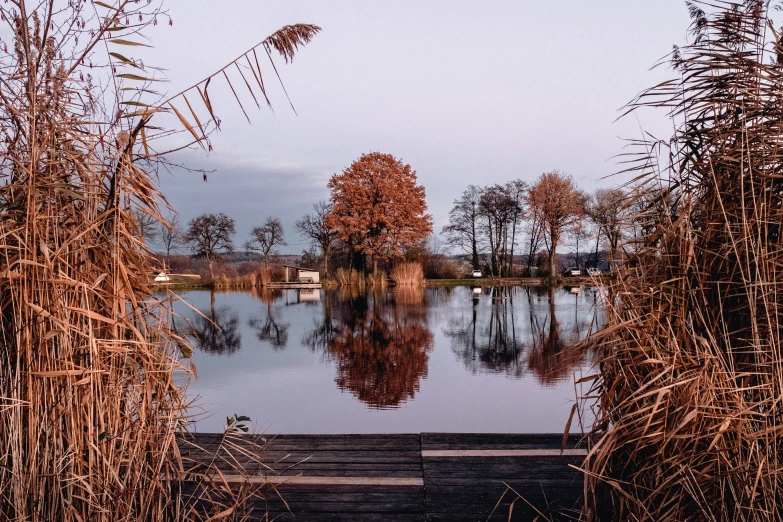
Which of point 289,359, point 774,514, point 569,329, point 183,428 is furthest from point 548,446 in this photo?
point 569,329

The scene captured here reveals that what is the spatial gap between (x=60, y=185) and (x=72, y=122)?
308mm

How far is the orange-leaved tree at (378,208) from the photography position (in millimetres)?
30859

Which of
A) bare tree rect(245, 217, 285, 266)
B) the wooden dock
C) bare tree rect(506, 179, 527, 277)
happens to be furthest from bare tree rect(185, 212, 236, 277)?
the wooden dock

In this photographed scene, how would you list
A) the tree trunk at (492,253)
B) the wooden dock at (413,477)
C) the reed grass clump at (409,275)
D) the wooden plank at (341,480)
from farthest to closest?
the tree trunk at (492,253) < the reed grass clump at (409,275) < the wooden plank at (341,480) < the wooden dock at (413,477)

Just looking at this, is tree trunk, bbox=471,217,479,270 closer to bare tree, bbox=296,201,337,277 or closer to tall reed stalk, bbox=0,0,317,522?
bare tree, bbox=296,201,337,277

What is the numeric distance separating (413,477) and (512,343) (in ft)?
26.6

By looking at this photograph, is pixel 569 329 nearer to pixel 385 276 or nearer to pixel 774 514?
pixel 774 514

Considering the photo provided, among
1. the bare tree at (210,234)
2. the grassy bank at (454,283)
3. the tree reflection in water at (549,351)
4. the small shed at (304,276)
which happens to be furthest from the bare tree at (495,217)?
the tree reflection in water at (549,351)

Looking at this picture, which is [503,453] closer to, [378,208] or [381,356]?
[381,356]

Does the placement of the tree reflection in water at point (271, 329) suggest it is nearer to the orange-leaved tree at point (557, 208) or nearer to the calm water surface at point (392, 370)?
the calm water surface at point (392, 370)

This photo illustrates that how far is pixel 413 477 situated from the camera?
3.24 m

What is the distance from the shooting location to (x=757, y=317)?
2096 mm

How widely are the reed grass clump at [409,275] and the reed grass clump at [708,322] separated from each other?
1054 inches

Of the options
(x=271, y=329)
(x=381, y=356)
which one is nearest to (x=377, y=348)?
(x=381, y=356)
